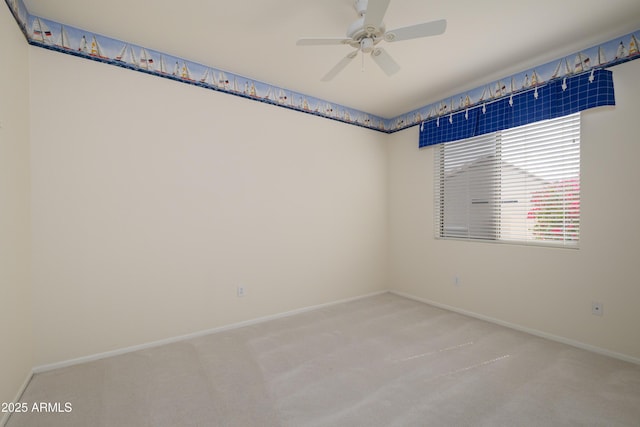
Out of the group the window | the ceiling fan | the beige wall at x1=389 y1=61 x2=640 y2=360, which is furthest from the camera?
the window

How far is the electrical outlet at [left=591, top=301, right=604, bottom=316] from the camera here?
2422 millimetres

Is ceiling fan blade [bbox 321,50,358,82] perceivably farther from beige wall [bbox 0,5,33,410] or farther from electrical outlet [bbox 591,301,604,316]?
electrical outlet [bbox 591,301,604,316]

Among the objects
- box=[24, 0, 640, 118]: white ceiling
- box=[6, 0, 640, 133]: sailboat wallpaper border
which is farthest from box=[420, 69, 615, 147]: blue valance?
box=[24, 0, 640, 118]: white ceiling

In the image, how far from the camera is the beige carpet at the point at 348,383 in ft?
5.45

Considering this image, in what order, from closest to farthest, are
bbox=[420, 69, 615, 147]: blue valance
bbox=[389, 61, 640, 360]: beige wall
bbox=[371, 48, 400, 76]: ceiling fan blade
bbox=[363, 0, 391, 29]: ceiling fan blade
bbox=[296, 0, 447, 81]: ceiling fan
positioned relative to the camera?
bbox=[363, 0, 391, 29]: ceiling fan blade, bbox=[296, 0, 447, 81]: ceiling fan, bbox=[371, 48, 400, 76]: ceiling fan blade, bbox=[389, 61, 640, 360]: beige wall, bbox=[420, 69, 615, 147]: blue valance

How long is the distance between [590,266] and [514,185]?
965 millimetres

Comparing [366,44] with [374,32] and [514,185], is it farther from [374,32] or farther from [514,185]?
[514,185]

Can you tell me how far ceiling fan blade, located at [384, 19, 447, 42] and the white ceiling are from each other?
1.21 ft

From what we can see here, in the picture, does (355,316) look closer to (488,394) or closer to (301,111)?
(488,394)

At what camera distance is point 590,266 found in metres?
2.48

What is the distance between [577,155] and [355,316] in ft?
8.73

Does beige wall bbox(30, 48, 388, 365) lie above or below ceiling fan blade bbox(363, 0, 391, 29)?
below

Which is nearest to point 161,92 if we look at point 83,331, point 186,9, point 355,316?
point 186,9

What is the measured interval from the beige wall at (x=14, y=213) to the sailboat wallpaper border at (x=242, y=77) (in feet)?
0.77
